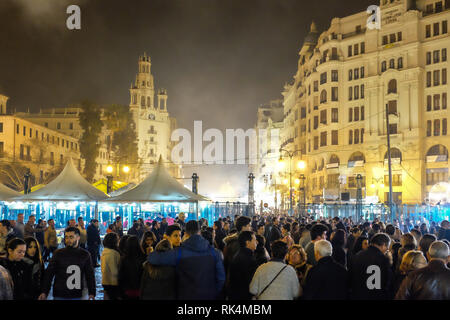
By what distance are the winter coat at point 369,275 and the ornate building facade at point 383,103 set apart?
147 feet

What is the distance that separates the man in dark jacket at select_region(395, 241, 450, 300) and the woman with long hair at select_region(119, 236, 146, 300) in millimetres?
3782

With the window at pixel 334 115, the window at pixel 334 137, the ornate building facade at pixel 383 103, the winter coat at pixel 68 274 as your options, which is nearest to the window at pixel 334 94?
the ornate building facade at pixel 383 103

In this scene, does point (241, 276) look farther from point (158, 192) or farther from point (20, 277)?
point (158, 192)

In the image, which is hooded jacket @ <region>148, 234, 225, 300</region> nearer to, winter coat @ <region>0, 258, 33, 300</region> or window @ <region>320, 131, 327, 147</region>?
winter coat @ <region>0, 258, 33, 300</region>

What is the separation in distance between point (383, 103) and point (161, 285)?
5787 centimetres

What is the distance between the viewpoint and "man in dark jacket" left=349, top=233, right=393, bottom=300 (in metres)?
6.90

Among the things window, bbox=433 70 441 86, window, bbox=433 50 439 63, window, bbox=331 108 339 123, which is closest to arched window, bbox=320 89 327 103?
window, bbox=331 108 339 123

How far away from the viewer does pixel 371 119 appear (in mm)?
61531

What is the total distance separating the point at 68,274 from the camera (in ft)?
23.3

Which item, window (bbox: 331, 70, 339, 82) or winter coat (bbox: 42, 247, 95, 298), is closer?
winter coat (bbox: 42, 247, 95, 298)

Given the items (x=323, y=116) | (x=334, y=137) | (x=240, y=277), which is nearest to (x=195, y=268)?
(x=240, y=277)
